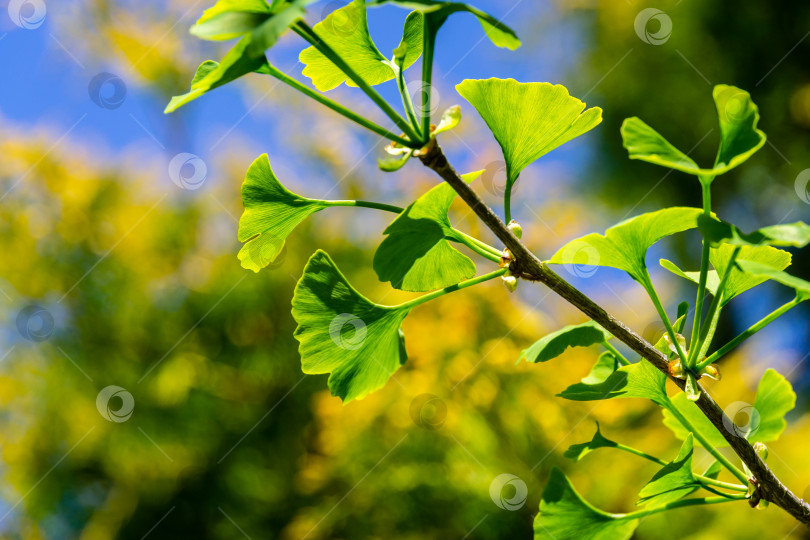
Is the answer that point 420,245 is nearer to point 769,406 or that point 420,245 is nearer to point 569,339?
point 569,339

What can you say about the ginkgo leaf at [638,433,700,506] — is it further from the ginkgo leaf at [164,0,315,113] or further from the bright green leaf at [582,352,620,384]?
Result: the ginkgo leaf at [164,0,315,113]

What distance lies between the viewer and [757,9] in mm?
2162

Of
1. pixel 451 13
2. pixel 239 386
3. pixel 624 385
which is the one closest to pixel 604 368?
pixel 624 385

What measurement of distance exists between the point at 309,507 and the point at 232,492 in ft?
0.57

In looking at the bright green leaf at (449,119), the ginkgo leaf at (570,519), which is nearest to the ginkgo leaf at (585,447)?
the ginkgo leaf at (570,519)

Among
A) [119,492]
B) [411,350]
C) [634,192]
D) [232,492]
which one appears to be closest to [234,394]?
[232,492]

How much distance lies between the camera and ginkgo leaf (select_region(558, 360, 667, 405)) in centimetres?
20

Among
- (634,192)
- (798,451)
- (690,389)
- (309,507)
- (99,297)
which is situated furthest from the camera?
(634,192)

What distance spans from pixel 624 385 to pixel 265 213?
0.14 meters

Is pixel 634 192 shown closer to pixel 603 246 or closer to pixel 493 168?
pixel 493 168

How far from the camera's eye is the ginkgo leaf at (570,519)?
0.20 m

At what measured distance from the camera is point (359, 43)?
204 millimetres

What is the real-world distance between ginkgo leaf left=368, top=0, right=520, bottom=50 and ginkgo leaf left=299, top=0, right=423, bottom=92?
0.03 meters

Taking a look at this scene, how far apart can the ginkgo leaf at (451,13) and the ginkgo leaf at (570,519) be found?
128 millimetres
